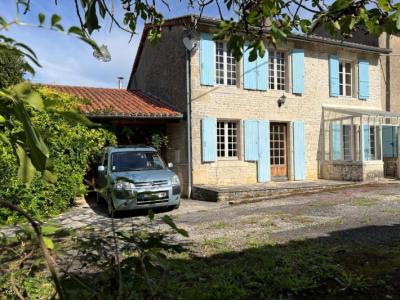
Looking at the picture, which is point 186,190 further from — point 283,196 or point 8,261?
point 8,261

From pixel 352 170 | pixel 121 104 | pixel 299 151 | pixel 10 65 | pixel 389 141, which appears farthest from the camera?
pixel 389 141

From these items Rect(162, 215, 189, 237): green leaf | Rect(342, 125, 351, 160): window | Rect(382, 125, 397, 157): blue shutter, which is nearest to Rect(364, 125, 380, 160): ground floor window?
Rect(342, 125, 351, 160): window

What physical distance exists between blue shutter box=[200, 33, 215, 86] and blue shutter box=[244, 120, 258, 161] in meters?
2.01

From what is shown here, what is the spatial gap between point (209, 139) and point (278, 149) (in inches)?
133

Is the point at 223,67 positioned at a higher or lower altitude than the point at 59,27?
higher

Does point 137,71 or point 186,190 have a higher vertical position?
point 137,71

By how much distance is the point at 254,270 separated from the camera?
449 cm

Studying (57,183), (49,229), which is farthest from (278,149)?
(49,229)

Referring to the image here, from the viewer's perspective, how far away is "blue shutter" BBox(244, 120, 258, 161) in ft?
46.0

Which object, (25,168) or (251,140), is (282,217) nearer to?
(251,140)

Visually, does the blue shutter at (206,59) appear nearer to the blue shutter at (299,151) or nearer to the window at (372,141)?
the blue shutter at (299,151)

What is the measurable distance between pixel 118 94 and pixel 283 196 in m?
7.52

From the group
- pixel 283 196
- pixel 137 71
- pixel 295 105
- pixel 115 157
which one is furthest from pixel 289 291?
pixel 137 71

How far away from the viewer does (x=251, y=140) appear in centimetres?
1413
